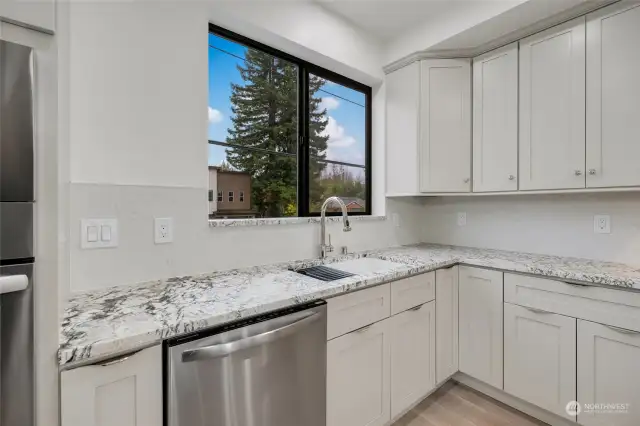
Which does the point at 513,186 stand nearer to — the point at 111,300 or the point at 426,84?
the point at 426,84

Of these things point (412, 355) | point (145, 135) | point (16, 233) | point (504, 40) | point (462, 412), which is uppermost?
point (504, 40)

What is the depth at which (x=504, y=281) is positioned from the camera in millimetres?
1840

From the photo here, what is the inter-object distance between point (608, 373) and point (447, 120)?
5.86ft

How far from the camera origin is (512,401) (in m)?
1.89

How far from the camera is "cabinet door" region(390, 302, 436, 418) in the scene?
63.7 inches

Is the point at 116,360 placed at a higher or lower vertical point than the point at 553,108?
lower

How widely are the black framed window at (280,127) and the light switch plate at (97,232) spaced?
2.15ft

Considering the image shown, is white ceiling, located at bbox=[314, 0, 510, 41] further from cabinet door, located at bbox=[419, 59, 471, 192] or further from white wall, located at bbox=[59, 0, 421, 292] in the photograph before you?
white wall, located at bbox=[59, 0, 421, 292]

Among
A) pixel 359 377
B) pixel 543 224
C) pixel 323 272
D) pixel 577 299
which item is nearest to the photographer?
pixel 359 377

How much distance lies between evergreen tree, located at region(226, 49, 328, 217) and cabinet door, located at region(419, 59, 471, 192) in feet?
3.01

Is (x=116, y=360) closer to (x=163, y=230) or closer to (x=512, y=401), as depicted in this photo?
(x=163, y=230)

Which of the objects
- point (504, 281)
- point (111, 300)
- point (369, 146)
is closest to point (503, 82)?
point (369, 146)

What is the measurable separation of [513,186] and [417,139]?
751mm

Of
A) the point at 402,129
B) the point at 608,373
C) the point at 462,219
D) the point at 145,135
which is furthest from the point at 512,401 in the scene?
the point at 145,135
